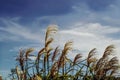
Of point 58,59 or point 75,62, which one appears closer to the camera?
point 58,59

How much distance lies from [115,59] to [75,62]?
3.48 ft

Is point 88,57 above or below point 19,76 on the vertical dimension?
above

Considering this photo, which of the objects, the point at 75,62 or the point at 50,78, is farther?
the point at 75,62

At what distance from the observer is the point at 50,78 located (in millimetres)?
7375

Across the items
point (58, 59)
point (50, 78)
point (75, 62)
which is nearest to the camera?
point (50, 78)

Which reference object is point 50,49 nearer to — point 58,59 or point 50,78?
point 58,59

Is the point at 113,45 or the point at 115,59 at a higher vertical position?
the point at 113,45

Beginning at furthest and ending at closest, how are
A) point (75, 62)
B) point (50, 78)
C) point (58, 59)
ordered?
point (75, 62) < point (58, 59) < point (50, 78)

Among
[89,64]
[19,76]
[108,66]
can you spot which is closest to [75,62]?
[89,64]

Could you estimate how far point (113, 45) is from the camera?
884 centimetres

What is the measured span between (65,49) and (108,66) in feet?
3.84

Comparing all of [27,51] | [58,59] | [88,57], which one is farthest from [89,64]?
[27,51]

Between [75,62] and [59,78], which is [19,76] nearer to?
[59,78]

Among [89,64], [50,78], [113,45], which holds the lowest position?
[50,78]
